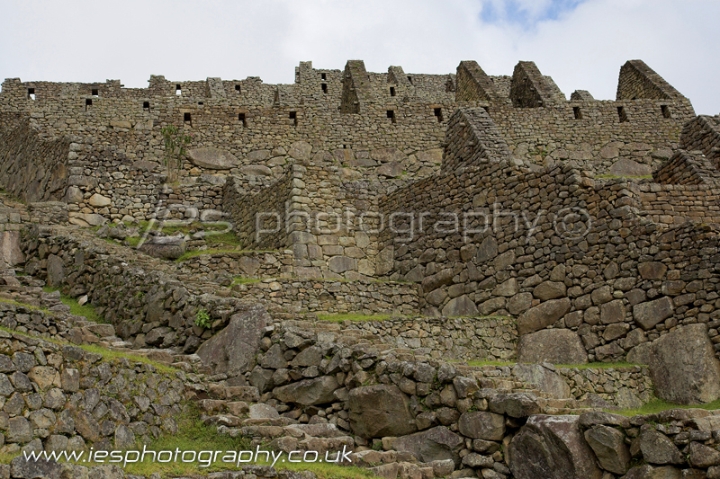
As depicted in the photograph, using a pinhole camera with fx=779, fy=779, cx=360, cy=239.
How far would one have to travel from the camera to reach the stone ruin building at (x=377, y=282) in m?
8.52

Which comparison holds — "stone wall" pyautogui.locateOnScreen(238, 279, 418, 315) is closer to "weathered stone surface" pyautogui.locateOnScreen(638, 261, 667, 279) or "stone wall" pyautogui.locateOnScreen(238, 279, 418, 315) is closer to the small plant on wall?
"weathered stone surface" pyautogui.locateOnScreen(638, 261, 667, 279)

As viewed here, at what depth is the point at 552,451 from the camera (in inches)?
329

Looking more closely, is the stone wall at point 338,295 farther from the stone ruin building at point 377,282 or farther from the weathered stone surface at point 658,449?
the weathered stone surface at point 658,449

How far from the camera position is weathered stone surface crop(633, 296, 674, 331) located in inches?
494

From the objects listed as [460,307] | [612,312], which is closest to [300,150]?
[460,307]

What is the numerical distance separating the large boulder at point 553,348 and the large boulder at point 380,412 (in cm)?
441

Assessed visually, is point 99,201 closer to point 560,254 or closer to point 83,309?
point 83,309

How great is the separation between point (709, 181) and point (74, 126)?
18.8 meters

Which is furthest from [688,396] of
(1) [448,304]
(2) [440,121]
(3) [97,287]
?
(2) [440,121]

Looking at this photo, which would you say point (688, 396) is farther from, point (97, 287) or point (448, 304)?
point (97, 287)

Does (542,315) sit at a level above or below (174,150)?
below


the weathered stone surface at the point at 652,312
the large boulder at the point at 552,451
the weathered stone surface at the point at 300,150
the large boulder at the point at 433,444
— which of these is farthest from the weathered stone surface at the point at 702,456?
the weathered stone surface at the point at 300,150

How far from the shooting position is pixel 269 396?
10.5 meters

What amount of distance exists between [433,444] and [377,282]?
6.78 meters
